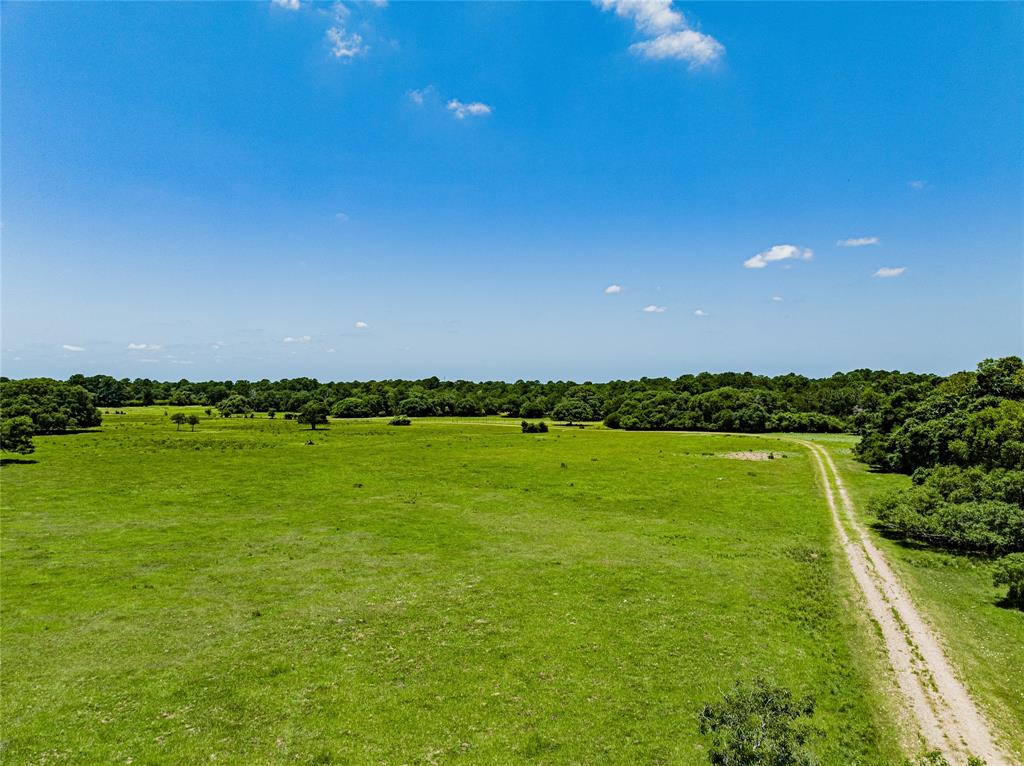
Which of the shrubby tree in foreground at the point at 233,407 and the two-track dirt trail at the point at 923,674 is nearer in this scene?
the two-track dirt trail at the point at 923,674

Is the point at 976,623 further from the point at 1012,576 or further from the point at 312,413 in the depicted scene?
the point at 312,413

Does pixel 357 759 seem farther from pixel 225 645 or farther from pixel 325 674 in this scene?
pixel 225 645

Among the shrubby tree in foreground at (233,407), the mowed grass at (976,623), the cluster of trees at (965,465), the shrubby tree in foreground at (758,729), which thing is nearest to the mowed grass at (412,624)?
the shrubby tree in foreground at (758,729)

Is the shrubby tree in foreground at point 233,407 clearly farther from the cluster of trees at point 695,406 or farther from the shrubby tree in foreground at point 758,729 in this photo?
the shrubby tree in foreground at point 758,729

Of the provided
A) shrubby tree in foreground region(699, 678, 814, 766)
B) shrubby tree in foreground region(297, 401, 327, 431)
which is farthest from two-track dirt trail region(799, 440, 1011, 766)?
shrubby tree in foreground region(297, 401, 327, 431)

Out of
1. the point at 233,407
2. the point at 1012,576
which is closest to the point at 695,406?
the point at 1012,576

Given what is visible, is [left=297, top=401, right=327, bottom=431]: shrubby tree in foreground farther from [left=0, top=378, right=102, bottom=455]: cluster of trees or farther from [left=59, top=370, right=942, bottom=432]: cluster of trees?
[left=0, top=378, right=102, bottom=455]: cluster of trees
